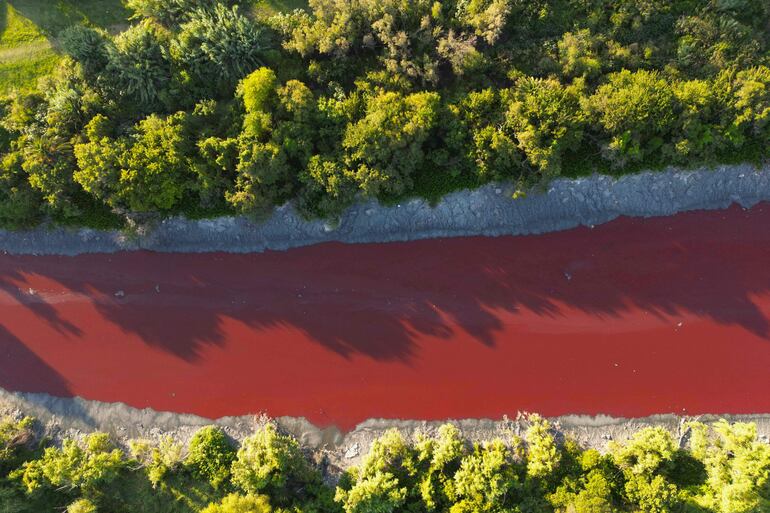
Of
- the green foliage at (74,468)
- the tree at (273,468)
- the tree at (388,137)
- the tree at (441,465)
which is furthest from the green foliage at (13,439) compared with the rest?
the tree at (388,137)

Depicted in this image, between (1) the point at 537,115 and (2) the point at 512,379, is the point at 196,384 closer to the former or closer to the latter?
(2) the point at 512,379

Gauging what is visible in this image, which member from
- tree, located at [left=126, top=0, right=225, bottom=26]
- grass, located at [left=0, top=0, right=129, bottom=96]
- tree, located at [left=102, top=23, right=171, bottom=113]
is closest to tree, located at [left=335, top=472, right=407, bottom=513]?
tree, located at [left=102, top=23, right=171, bottom=113]

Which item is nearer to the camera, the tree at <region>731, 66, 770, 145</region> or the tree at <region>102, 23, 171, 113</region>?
the tree at <region>731, 66, 770, 145</region>

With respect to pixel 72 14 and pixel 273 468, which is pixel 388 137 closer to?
pixel 273 468

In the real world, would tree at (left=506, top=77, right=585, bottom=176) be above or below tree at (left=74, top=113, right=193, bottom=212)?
above

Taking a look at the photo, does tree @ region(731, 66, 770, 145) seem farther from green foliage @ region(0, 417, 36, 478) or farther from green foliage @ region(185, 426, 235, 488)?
green foliage @ region(0, 417, 36, 478)

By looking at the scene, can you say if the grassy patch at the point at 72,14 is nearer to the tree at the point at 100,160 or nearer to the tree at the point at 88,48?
the tree at the point at 88,48
